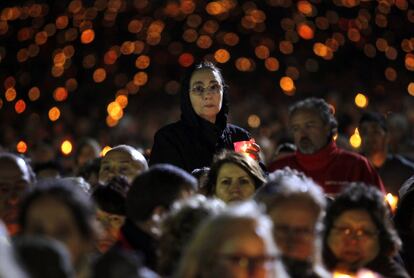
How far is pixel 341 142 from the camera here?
15.5 m

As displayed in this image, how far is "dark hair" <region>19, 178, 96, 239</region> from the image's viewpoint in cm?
636

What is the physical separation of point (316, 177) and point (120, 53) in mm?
17414

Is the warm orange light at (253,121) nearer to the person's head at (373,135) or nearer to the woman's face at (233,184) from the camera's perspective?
the person's head at (373,135)

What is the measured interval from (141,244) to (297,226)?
96cm

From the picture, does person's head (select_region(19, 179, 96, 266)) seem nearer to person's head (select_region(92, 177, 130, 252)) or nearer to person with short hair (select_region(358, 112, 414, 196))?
person's head (select_region(92, 177, 130, 252))

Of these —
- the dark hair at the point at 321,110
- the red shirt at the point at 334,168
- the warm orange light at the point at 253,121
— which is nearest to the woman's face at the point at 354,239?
the red shirt at the point at 334,168

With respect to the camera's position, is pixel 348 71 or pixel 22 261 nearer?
pixel 22 261

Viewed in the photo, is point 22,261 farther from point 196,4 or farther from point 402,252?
point 196,4

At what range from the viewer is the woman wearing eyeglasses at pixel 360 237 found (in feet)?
25.7

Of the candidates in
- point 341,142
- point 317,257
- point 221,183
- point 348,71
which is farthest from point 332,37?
point 317,257

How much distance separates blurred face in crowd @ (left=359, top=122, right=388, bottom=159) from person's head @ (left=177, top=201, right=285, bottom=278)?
7.86 m

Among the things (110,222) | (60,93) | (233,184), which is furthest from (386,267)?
(60,93)

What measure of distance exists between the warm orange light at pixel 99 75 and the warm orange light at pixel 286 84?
13.4 feet

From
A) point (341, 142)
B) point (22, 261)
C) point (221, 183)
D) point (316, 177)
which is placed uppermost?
point (22, 261)
